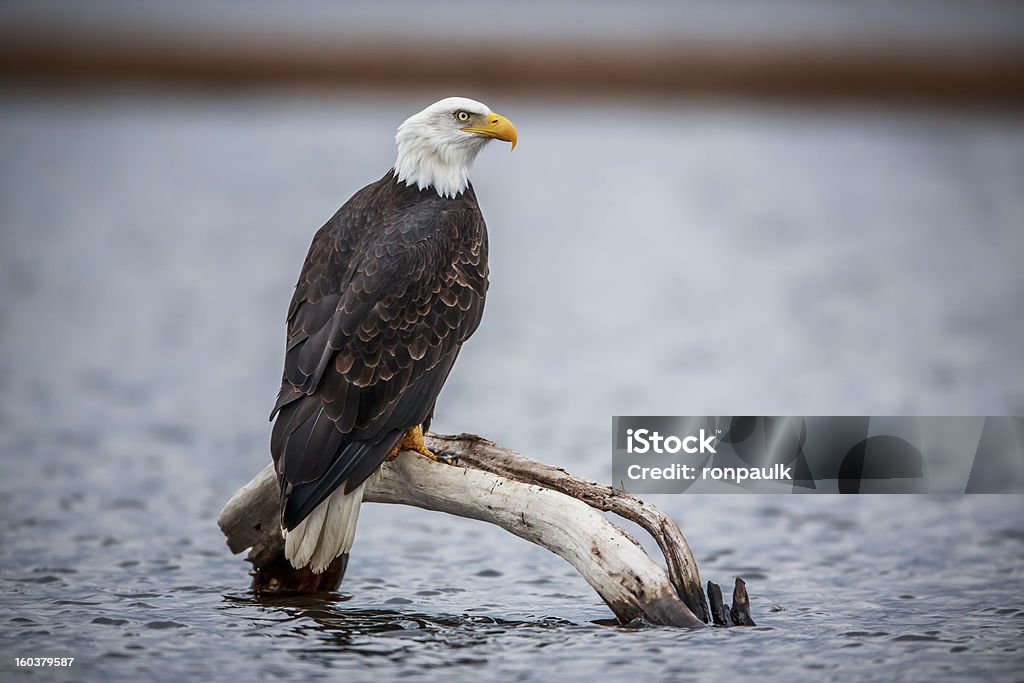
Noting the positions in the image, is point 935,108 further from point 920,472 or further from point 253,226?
point 920,472

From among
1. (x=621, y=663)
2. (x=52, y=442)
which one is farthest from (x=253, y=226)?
(x=621, y=663)

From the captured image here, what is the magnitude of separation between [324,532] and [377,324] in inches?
34.3

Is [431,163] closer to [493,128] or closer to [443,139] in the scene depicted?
[443,139]

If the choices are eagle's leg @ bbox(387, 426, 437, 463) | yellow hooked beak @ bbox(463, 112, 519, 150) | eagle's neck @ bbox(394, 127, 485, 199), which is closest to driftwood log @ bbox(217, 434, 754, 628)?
eagle's leg @ bbox(387, 426, 437, 463)

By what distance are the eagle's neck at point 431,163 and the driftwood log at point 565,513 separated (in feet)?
3.69

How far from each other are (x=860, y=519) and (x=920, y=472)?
889mm

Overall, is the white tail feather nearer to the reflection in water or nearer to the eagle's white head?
the reflection in water

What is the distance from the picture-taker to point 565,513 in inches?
226

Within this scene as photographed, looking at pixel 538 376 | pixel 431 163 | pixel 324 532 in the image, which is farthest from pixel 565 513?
pixel 538 376

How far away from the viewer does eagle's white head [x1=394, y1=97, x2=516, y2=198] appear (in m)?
6.66

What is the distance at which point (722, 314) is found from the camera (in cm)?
1506

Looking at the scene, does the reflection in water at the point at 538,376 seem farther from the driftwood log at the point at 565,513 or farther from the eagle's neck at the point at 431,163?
the eagle's neck at the point at 431,163

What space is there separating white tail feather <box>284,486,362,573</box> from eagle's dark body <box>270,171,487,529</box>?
0.13m

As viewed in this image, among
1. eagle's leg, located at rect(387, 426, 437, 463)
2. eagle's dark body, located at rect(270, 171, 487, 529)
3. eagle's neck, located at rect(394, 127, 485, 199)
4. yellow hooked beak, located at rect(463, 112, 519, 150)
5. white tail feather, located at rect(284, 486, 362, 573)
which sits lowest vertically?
white tail feather, located at rect(284, 486, 362, 573)
